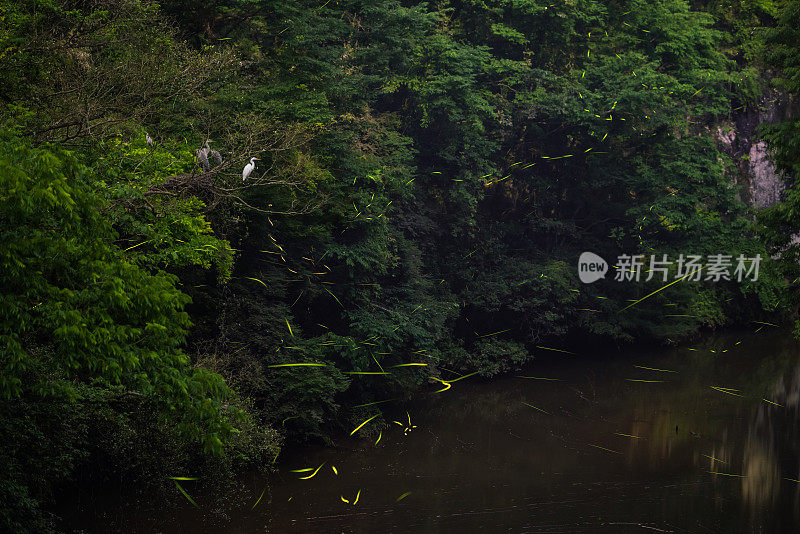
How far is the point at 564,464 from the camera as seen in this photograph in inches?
445

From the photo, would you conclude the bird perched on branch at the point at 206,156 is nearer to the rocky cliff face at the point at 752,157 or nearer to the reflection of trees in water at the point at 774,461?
the reflection of trees in water at the point at 774,461

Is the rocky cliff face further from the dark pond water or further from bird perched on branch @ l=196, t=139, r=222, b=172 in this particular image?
bird perched on branch @ l=196, t=139, r=222, b=172

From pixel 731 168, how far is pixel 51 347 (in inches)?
673

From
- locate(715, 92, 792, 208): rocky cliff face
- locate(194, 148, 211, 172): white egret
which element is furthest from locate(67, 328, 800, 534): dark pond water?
locate(715, 92, 792, 208): rocky cliff face

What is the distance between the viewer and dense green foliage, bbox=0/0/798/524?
6.43m

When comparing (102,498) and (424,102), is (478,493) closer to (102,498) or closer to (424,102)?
(102,498)

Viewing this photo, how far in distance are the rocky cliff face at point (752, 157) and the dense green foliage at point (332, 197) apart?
0.75m

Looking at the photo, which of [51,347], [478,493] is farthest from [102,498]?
[478,493]

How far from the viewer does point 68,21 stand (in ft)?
29.6

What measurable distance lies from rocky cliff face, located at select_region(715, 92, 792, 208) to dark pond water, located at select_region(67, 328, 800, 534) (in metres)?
5.78

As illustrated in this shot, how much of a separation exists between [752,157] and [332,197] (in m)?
13.4

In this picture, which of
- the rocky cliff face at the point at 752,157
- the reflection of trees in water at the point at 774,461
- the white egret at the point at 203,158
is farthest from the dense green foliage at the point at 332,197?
the reflection of trees in water at the point at 774,461

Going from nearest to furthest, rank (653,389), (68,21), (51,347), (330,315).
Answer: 1. (51,347)
2. (68,21)
3. (330,315)
4. (653,389)

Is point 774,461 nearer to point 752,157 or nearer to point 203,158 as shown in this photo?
point 203,158
